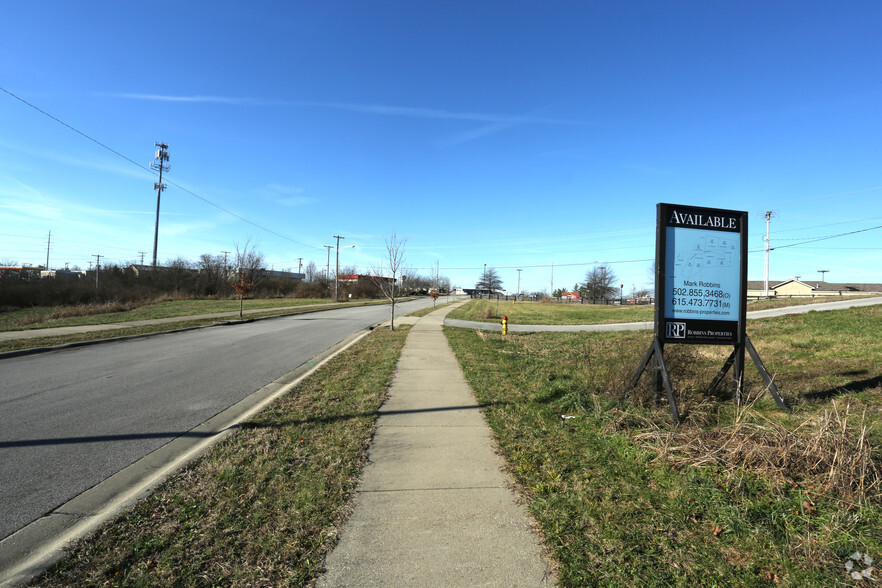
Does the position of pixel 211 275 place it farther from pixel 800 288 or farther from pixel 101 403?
pixel 800 288

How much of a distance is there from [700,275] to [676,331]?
0.89m

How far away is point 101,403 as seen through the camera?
6301 mm

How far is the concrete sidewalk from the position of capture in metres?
2.42

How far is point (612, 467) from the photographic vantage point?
12.6 ft

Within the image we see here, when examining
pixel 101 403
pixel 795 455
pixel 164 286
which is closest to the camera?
pixel 795 455

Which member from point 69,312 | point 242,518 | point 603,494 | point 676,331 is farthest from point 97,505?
point 69,312

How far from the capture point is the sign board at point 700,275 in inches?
218

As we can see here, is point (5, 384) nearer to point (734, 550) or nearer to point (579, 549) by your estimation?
point (579, 549)

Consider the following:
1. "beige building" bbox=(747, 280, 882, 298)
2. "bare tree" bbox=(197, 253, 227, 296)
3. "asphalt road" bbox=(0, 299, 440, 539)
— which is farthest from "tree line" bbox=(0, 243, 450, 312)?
"beige building" bbox=(747, 280, 882, 298)

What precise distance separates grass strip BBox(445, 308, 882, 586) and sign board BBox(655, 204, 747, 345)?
2.67 ft

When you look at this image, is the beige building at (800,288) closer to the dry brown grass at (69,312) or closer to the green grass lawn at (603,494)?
the green grass lawn at (603,494)

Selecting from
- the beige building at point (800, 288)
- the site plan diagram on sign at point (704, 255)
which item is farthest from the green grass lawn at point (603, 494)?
the beige building at point (800, 288)

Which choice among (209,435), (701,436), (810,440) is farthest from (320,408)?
(810,440)

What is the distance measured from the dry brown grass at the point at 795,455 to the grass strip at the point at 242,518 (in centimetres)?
321
